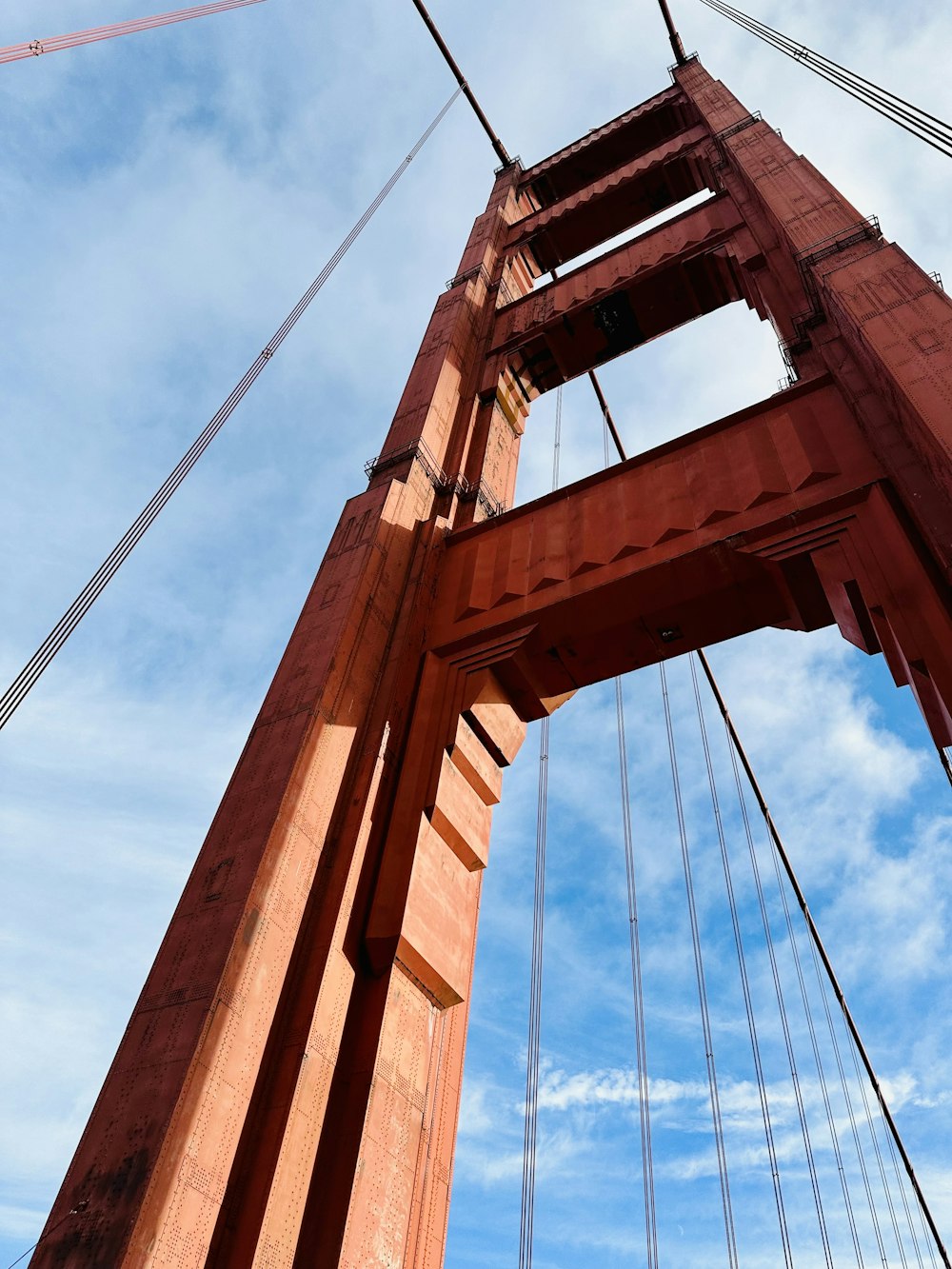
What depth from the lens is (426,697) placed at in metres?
9.46

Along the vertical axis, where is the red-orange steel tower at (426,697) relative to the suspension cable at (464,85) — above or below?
below

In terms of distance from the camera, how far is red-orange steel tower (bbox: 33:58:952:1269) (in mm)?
5973

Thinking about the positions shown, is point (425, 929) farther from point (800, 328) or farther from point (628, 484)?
point (800, 328)

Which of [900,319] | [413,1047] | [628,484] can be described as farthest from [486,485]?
[413,1047]

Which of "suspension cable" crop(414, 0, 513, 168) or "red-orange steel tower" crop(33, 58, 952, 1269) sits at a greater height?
"suspension cable" crop(414, 0, 513, 168)

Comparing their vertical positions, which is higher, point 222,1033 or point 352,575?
point 352,575

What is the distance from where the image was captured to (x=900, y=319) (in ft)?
27.6

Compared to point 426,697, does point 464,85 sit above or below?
above

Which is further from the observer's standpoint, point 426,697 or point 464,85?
point 464,85

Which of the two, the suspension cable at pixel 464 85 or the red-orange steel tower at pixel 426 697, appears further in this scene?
the suspension cable at pixel 464 85

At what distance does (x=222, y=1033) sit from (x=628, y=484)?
7.07m

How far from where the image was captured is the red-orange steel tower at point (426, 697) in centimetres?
597

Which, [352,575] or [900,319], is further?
[352,575]

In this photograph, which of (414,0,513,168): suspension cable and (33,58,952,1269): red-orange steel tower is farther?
(414,0,513,168): suspension cable
